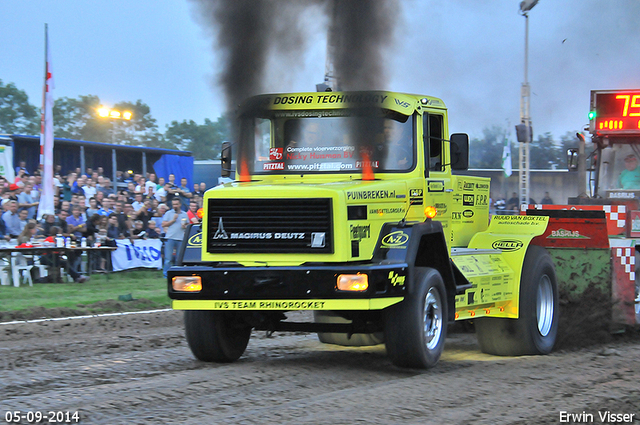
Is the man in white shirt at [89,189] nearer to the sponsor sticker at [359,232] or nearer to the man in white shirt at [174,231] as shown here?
the man in white shirt at [174,231]

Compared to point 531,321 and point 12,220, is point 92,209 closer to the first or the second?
point 12,220

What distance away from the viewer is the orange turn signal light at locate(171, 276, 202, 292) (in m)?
6.89

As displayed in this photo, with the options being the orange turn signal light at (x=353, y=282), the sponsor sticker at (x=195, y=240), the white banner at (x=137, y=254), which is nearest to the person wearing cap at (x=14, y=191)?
the white banner at (x=137, y=254)

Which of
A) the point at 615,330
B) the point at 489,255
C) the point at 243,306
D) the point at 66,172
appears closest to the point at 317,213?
the point at 243,306

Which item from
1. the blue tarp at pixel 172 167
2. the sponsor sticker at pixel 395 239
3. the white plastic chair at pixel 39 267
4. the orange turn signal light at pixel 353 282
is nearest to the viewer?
the orange turn signal light at pixel 353 282

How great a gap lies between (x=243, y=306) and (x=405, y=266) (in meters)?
1.45

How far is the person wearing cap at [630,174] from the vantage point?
11.6m

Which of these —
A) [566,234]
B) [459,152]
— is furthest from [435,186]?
[566,234]

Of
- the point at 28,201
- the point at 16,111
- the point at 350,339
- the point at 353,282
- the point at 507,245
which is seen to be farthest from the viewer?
the point at 16,111

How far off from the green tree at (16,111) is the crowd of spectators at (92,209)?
32.4 metres

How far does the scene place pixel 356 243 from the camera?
678cm

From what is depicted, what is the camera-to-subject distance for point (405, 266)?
662 centimetres

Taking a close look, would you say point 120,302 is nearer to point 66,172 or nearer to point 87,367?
point 87,367

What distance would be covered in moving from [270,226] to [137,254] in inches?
414
